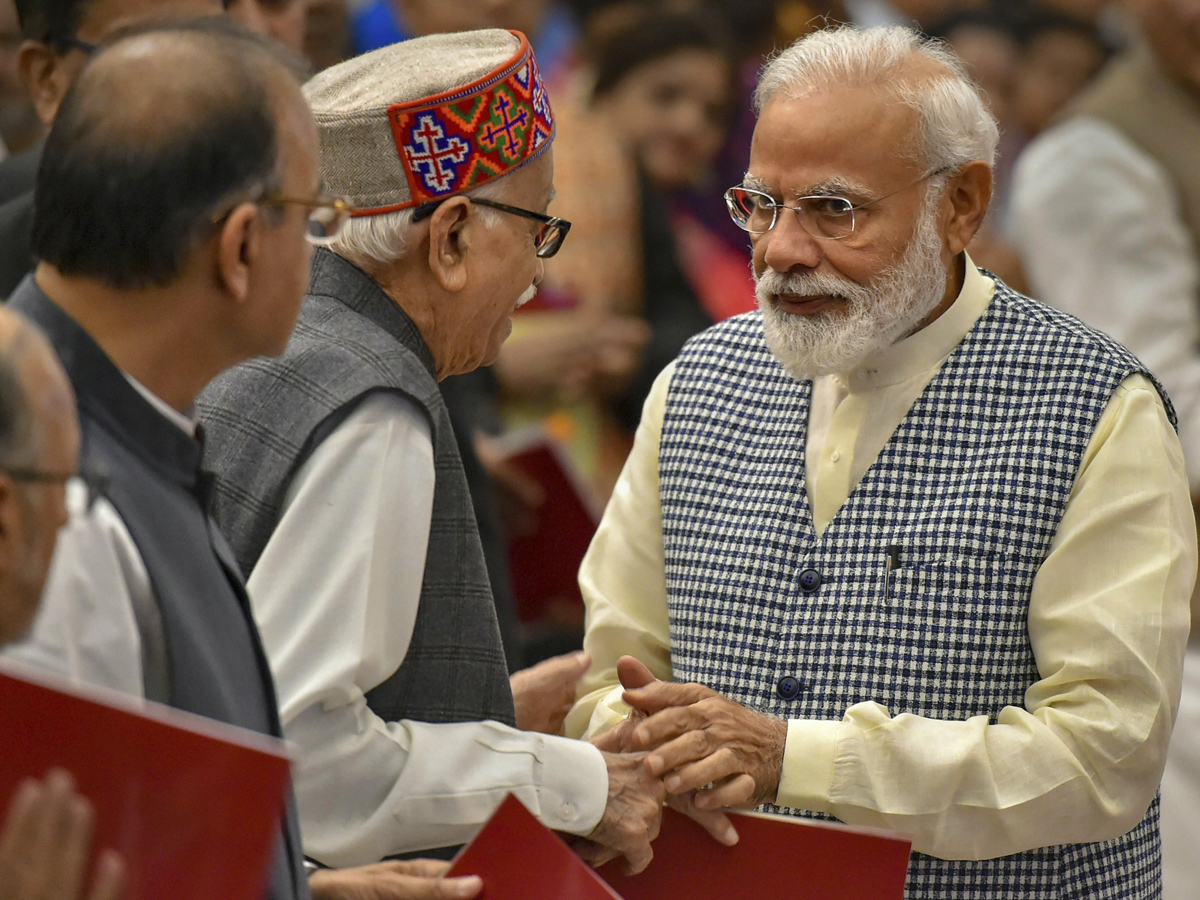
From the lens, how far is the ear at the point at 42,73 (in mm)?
3111

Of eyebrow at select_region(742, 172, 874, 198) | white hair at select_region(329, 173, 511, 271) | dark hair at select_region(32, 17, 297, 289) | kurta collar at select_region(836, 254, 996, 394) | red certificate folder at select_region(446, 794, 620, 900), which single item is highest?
dark hair at select_region(32, 17, 297, 289)

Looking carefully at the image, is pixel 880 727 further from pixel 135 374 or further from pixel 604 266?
pixel 604 266

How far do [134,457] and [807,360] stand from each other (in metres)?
1.31

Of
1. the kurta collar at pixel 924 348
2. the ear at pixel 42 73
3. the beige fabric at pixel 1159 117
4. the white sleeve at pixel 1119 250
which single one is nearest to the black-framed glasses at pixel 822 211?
the kurta collar at pixel 924 348

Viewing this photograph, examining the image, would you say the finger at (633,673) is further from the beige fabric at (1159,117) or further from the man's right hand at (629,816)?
the beige fabric at (1159,117)

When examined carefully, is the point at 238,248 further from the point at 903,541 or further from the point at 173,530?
the point at 903,541

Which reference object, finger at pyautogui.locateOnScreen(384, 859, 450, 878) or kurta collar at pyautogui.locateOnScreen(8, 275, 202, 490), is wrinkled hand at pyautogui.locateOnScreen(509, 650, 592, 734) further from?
kurta collar at pyautogui.locateOnScreen(8, 275, 202, 490)

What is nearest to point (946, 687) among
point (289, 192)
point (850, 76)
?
point (850, 76)

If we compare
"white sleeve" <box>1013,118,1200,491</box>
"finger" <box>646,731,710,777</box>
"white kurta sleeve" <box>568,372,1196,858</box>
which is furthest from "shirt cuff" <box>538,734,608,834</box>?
"white sleeve" <box>1013,118,1200,491</box>

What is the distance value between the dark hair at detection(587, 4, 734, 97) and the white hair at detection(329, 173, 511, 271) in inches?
128

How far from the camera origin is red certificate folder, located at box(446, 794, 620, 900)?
1944mm

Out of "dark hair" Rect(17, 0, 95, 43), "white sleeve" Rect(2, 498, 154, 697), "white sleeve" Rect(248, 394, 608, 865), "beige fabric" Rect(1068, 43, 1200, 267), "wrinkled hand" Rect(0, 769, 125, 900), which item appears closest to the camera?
"wrinkled hand" Rect(0, 769, 125, 900)

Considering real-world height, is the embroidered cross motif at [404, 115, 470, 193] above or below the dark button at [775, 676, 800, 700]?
above

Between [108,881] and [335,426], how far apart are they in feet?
3.00
